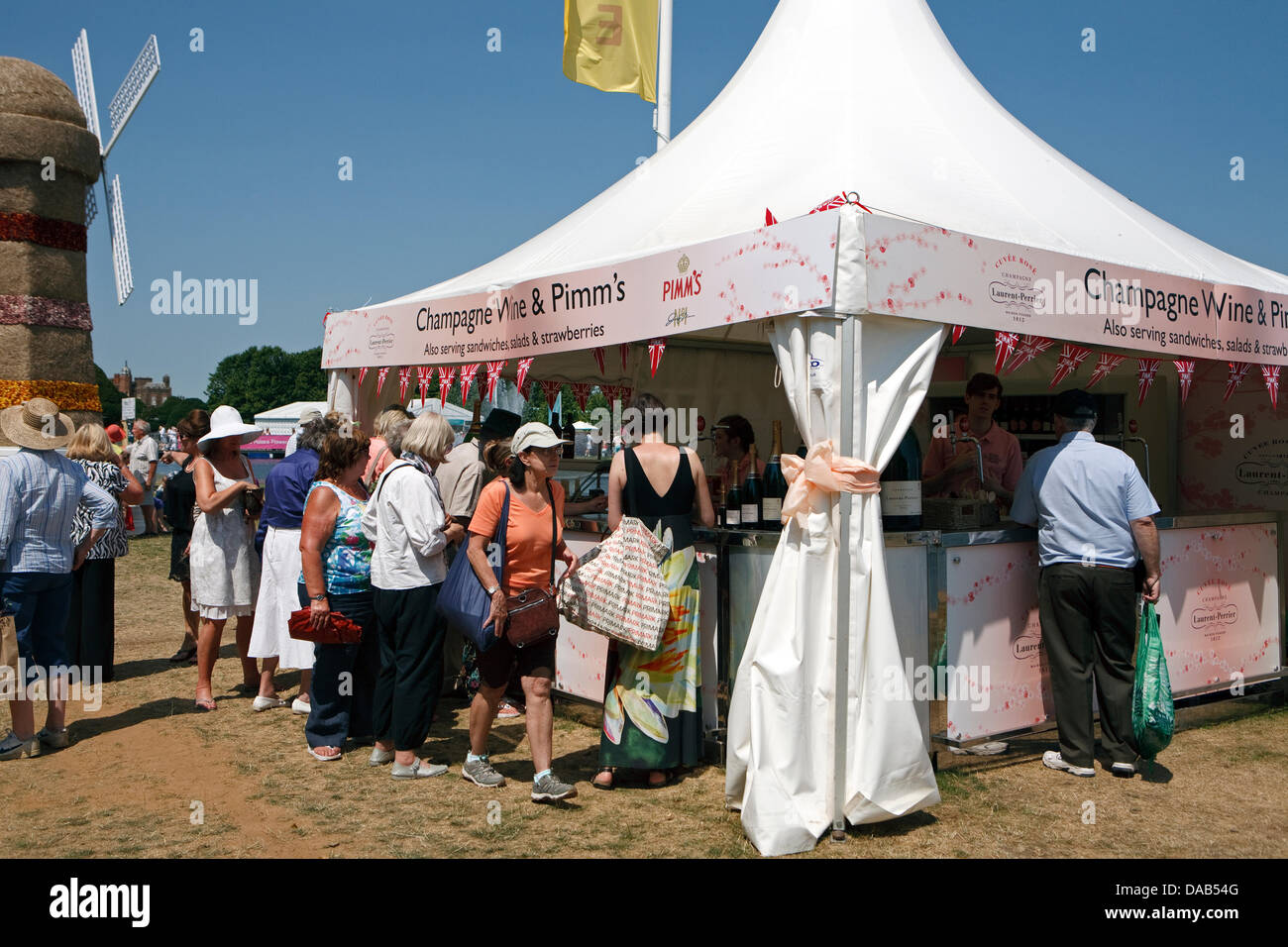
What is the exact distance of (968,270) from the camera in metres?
4.30

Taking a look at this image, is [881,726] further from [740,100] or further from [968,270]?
[740,100]

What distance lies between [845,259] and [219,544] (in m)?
4.26

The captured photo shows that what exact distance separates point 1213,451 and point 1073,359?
2798mm

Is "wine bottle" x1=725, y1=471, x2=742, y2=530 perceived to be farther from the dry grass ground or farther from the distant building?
the distant building

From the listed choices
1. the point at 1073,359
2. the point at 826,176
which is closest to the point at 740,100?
the point at 826,176

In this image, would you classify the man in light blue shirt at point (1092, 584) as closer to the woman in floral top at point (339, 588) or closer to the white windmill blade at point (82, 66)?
the woman in floral top at point (339, 588)

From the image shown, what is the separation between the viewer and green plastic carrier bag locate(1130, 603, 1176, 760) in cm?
475

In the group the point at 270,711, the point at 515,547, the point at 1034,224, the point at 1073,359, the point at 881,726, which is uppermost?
the point at 1034,224

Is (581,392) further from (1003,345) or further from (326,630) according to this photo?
(1003,345)

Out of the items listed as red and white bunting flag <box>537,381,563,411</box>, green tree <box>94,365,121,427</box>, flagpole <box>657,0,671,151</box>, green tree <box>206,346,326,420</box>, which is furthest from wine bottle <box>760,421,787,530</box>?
green tree <box>206,346,326,420</box>

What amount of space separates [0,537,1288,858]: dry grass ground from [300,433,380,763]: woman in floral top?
24 cm

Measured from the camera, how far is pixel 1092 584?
4.80 metres
